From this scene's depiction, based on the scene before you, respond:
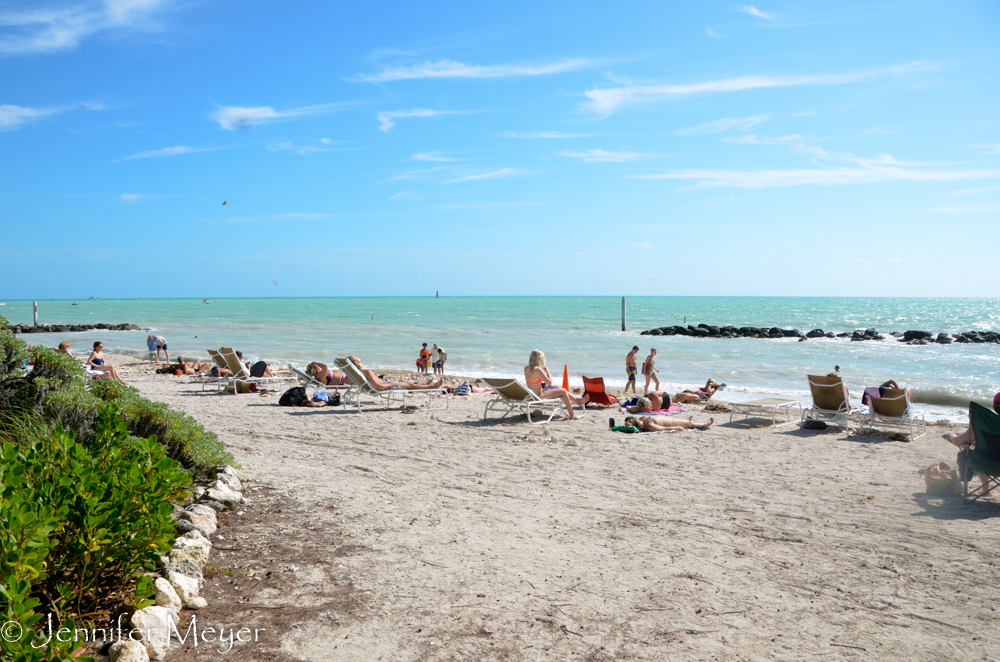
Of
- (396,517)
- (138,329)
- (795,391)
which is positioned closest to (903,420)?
(795,391)

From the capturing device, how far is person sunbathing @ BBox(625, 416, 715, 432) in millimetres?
8719

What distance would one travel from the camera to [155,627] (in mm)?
2662

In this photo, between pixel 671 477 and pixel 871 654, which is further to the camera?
pixel 671 477

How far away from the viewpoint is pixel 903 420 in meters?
8.82

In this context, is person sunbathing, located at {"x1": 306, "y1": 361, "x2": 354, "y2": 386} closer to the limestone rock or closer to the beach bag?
the limestone rock

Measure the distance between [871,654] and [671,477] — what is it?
3.24 meters

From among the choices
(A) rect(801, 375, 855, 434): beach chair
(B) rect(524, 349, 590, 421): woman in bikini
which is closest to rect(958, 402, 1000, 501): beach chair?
Result: (A) rect(801, 375, 855, 434): beach chair

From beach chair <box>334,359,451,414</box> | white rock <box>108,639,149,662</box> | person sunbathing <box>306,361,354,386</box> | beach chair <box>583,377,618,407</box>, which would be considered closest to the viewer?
white rock <box>108,639,149,662</box>

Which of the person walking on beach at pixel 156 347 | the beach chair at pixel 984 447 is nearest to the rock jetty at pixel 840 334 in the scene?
the person walking on beach at pixel 156 347

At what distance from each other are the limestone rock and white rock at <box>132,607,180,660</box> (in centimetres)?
9

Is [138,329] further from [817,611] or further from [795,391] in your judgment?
[817,611]

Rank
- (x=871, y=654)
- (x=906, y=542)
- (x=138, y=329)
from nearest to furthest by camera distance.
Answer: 1. (x=871, y=654)
2. (x=906, y=542)
3. (x=138, y=329)

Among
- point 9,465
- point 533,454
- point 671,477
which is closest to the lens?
point 9,465

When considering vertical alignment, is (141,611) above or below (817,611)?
above
